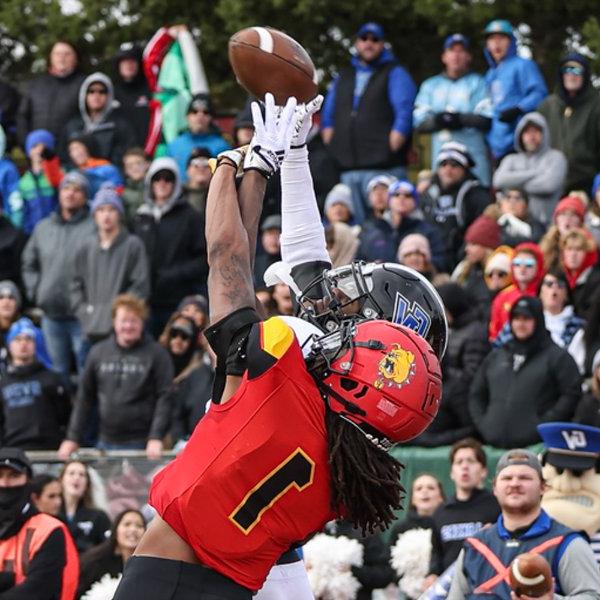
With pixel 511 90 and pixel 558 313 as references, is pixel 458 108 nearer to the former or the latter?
pixel 511 90

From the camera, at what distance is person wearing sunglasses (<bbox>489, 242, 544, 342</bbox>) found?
11016mm

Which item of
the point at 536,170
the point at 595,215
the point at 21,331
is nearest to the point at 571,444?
the point at 595,215

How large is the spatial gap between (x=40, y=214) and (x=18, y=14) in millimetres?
2966

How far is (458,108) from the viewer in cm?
1370

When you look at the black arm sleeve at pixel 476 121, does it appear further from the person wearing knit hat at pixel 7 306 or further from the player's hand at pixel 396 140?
the person wearing knit hat at pixel 7 306

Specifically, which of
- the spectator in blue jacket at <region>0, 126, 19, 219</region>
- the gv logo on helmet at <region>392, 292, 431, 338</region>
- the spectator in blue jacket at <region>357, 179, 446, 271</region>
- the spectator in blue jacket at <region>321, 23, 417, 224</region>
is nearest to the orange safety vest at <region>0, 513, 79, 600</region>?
the gv logo on helmet at <region>392, 292, 431, 338</region>

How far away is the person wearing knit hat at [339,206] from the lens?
13.0 m

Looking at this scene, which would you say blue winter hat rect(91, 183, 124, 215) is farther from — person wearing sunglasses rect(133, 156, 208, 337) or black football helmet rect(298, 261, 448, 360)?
black football helmet rect(298, 261, 448, 360)

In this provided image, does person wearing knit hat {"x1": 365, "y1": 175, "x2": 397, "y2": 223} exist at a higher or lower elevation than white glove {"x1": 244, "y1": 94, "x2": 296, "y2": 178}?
lower

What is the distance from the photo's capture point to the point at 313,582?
8688 millimetres

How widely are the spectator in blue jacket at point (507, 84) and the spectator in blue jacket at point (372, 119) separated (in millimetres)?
701

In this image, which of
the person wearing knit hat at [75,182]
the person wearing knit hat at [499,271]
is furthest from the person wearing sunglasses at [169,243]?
the person wearing knit hat at [499,271]

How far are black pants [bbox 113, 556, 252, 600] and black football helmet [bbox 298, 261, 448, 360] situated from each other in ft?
2.78

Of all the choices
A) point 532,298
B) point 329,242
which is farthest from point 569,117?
point 532,298
